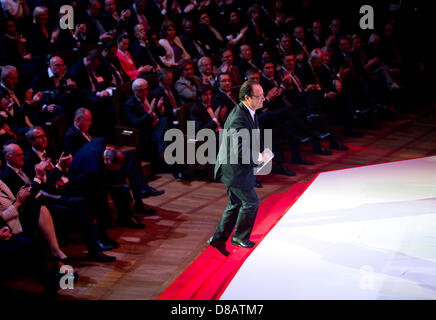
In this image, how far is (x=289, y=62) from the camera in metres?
5.47

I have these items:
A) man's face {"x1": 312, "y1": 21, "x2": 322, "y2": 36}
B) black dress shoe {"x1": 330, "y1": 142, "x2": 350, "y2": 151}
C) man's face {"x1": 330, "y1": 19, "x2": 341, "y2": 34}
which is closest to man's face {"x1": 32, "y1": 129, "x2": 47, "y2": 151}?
black dress shoe {"x1": 330, "y1": 142, "x2": 350, "y2": 151}

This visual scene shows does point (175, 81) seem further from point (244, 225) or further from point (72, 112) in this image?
point (244, 225)

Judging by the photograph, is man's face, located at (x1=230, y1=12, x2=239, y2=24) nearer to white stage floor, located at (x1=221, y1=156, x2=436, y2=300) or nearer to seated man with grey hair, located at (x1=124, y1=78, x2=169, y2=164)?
seated man with grey hair, located at (x1=124, y1=78, x2=169, y2=164)

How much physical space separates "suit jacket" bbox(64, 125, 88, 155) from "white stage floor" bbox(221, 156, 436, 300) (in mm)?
1382

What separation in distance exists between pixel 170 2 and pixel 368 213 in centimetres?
377

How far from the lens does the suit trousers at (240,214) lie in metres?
3.12

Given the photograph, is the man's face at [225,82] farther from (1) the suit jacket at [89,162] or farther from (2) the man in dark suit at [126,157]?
(1) the suit jacket at [89,162]

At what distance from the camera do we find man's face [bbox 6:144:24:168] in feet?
11.2

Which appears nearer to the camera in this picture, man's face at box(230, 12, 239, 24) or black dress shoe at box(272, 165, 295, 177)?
black dress shoe at box(272, 165, 295, 177)

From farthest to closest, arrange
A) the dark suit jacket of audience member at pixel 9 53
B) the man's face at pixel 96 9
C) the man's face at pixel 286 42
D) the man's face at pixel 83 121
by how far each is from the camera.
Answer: the man's face at pixel 286 42
the man's face at pixel 96 9
the dark suit jacket of audience member at pixel 9 53
the man's face at pixel 83 121

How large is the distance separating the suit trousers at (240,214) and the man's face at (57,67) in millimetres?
1928

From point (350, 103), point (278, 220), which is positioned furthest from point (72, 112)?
point (350, 103)

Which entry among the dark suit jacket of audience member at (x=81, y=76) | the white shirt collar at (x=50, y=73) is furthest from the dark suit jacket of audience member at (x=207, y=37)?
the white shirt collar at (x=50, y=73)

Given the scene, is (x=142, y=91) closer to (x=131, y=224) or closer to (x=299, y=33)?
(x=131, y=224)
